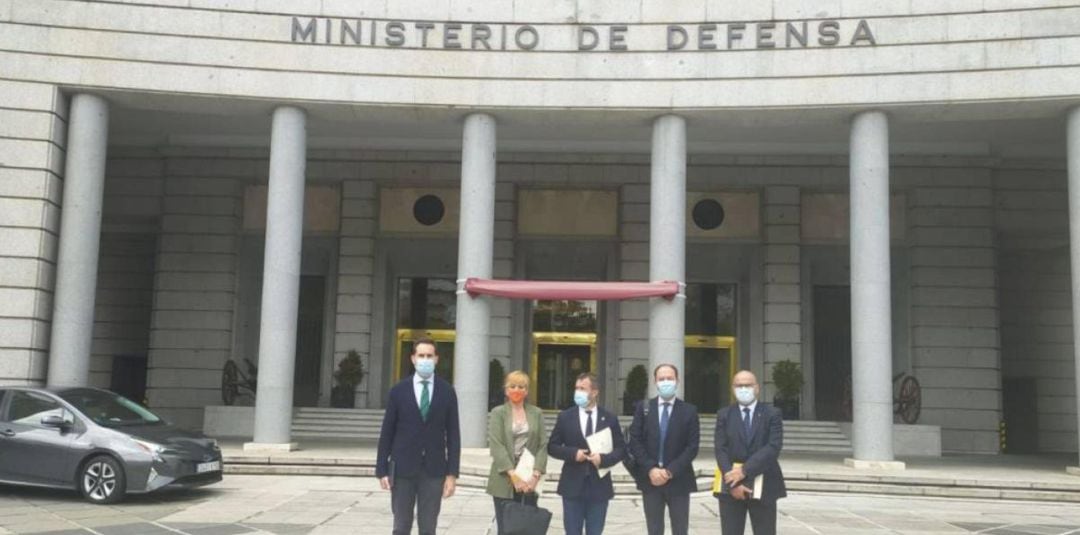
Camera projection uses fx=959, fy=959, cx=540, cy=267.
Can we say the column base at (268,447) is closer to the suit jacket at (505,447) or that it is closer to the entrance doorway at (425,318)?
the entrance doorway at (425,318)

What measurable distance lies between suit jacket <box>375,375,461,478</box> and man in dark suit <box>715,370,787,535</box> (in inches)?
82.8

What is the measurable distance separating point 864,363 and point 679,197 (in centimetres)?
433

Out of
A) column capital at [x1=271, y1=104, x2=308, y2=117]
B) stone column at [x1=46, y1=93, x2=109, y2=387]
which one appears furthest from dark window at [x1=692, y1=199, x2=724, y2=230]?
stone column at [x1=46, y1=93, x2=109, y2=387]

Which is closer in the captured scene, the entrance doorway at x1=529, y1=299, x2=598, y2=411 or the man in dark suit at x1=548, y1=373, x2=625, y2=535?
the man in dark suit at x1=548, y1=373, x2=625, y2=535

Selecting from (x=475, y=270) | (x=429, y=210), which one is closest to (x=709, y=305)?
(x=429, y=210)

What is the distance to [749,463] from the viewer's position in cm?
721

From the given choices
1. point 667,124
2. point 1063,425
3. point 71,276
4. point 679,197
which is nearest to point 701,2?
point 667,124

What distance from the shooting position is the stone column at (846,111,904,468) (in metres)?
16.3

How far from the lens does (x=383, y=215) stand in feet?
77.0

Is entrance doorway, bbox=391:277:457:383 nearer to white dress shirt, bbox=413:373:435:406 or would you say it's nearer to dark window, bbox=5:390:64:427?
dark window, bbox=5:390:64:427

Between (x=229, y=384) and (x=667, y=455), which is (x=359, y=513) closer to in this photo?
(x=667, y=455)

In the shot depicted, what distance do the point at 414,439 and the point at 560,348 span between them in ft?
52.5

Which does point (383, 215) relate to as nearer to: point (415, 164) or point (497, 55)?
point (415, 164)

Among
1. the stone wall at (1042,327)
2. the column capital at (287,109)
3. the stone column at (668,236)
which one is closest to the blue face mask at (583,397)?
the stone column at (668,236)
